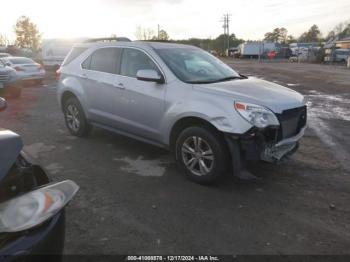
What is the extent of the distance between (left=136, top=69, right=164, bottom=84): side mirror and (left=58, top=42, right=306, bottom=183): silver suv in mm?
14

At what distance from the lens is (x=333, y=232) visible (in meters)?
3.71

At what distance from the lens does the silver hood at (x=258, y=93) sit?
4.56 metres

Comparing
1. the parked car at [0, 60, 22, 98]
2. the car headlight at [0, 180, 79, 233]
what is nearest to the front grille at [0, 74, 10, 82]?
the parked car at [0, 60, 22, 98]

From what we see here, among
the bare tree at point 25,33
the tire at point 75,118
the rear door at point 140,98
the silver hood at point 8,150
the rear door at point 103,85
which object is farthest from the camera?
the bare tree at point 25,33

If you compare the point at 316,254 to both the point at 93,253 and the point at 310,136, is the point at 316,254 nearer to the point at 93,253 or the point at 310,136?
the point at 93,253

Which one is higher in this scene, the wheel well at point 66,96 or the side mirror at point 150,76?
the side mirror at point 150,76

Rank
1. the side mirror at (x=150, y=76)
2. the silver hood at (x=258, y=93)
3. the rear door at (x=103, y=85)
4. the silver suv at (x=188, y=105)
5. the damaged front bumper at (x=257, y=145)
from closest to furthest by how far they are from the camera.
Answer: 1. the damaged front bumper at (x=257, y=145)
2. the silver suv at (x=188, y=105)
3. the silver hood at (x=258, y=93)
4. the side mirror at (x=150, y=76)
5. the rear door at (x=103, y=85)

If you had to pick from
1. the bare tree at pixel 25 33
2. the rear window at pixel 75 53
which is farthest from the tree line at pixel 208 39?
the rear window at pixel 75 53

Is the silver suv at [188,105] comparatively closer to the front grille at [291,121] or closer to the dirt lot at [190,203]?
the front grille at [291,121]

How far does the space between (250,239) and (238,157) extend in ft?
3.61

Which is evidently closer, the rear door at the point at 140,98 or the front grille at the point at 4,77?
the rear door at the point at 140,98

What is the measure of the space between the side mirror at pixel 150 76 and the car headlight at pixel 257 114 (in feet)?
4.08

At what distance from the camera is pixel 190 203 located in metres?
4.30

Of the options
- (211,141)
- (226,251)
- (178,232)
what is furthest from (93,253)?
(211,141)
